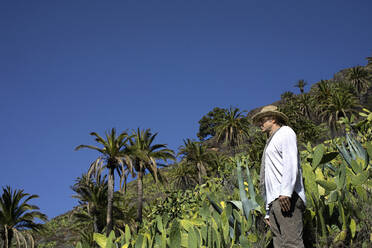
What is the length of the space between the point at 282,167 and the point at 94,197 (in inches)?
934

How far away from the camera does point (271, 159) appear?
2641 mm

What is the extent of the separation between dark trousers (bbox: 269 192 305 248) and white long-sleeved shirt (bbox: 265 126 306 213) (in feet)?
0.19

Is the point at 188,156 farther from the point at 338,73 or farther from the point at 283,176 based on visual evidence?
the point at 338,73

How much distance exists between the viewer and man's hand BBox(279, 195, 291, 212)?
7.75 ft

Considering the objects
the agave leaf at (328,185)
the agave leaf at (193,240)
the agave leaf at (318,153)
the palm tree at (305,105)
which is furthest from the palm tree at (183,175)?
the agave leaf at (193,240)

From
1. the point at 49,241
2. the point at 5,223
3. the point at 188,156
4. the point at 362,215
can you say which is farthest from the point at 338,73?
the point at 362,215

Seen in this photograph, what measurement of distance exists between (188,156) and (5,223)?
17673 mm

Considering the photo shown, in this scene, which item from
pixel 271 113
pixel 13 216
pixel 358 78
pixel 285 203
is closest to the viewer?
pixel 285 203

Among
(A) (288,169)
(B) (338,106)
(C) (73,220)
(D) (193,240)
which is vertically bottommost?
(D) (193,240)

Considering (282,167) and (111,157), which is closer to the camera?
(282,167)

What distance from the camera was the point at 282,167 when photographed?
101 inches

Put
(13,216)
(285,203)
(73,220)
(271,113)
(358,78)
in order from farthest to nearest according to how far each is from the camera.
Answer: (358,78) → (73,220) → (13,216) → (271,113) → (285,203)

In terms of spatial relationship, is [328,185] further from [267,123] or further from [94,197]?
[94,197]

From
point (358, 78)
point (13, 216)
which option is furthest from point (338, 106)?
point (13, 216)
